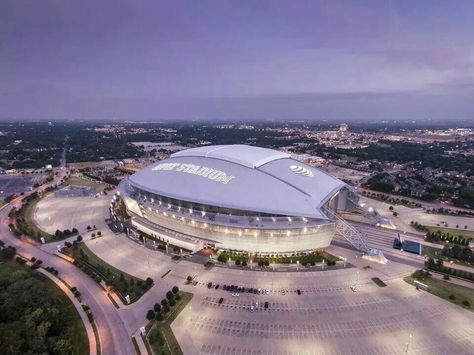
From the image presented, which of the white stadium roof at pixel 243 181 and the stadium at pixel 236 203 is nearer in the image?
the stadium at pixel 236 203

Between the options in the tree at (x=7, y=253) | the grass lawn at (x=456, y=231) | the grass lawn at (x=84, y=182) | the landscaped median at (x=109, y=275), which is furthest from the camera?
the grass lawn at (x=84, y=182)

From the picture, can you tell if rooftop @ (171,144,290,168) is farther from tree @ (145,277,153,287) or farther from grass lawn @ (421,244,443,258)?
grass lawn @ (421,244,443,258)

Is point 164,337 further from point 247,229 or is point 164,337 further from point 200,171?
point 200,171

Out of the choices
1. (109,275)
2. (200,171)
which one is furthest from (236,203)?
(109,275)

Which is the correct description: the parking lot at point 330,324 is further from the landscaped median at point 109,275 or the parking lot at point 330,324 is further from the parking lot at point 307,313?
the landscaped median at point 109,275

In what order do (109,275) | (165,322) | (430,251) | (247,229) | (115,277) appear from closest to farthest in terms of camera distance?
(165,322) → (115,277) → (109,275) → (247,229) → (430,251)

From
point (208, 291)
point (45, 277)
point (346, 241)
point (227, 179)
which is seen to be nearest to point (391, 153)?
point (346, 241)

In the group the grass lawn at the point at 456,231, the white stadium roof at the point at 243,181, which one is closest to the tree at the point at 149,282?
the white stadium roof at the point at 243,181
